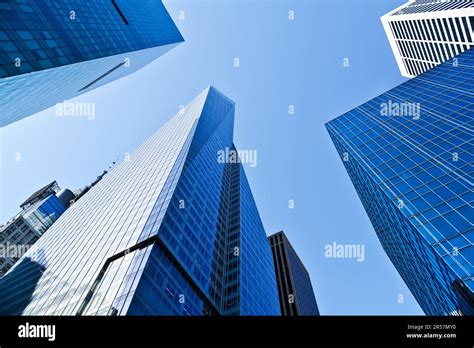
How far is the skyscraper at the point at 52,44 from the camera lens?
Result: 35.4 m

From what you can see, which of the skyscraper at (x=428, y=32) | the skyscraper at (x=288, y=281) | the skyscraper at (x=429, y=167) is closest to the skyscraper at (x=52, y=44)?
the skyscraper at (x=429, y=167)

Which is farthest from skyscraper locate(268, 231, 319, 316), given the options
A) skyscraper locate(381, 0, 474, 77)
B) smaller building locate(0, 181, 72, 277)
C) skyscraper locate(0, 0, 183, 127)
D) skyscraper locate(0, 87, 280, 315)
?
smaller building locate(0, 181, 72, 277)

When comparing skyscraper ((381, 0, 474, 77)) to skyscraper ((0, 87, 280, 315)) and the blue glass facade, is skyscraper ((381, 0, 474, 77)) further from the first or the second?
the blue glass facade

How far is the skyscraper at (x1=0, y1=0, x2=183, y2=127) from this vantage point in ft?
116

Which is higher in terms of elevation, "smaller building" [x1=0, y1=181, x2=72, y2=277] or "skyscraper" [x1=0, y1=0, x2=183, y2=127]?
"skyscraper" [x1=0, y1=0, x2=183, y2=127]

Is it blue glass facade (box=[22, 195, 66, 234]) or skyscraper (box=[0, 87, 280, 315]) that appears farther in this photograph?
blue glass facade (box=[22, 195, 66, 234])

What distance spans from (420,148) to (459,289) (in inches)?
743

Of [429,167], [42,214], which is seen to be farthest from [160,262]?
[42,214]

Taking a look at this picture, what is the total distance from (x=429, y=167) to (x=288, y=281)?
9063cm

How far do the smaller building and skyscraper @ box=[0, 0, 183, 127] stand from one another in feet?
246

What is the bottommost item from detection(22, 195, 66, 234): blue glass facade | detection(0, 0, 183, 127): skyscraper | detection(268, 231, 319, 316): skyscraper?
detection(268, 231, 319, 316): skyscraper
